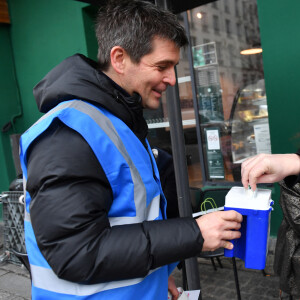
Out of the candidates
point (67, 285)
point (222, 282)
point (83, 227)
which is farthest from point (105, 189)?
point (222, 282)

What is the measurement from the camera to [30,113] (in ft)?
20.8

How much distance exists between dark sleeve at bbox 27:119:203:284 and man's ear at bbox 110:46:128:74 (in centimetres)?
45

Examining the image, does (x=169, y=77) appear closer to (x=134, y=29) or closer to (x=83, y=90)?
(x=134, y=29)

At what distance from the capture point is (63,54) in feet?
18.3

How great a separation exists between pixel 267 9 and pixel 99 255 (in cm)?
359

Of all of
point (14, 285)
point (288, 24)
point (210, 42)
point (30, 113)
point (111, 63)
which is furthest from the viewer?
point (30, 113)

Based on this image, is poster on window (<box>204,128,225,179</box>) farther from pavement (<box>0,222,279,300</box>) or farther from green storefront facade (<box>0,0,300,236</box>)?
pavement (<box>0,222,279,300</box>)

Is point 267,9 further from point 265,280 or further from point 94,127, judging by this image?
point 94,127

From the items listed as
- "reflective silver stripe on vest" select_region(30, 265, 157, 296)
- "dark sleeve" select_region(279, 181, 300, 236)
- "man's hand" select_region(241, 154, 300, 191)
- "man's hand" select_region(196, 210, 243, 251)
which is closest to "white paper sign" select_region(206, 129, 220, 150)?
"dark sleeve" select_region(279, 181, 300, 236)

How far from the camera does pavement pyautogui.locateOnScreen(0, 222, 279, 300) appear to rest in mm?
3471

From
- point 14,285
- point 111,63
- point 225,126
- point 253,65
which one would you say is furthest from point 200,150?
point 111,63

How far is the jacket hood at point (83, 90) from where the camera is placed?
51.0 inches

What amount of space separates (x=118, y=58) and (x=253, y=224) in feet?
2.96

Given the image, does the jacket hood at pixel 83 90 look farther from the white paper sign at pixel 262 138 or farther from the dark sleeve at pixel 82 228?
the white paper sign at pixel 262 138
